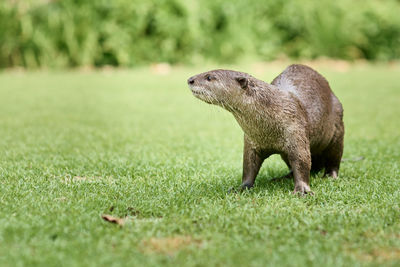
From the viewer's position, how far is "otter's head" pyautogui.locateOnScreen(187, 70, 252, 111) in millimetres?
3459

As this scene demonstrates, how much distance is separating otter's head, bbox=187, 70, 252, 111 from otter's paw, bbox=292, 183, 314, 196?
2.28 feet

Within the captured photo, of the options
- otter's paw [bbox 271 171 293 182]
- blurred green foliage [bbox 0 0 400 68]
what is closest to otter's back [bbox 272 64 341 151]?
otter's paw [bbox 271 171 293 182]

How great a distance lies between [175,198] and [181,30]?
34.6 feet

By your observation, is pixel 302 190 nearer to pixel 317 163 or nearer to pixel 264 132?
pixel 264 132

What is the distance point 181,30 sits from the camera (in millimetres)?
13422

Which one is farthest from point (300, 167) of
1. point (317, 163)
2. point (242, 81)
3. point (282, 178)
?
point (317, 163)

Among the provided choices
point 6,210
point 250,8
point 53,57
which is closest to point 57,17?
point 53,57

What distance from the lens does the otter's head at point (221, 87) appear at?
3459 mm

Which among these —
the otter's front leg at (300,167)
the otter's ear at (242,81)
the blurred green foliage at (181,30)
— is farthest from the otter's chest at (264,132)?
the blurred green foliage at (181,30)

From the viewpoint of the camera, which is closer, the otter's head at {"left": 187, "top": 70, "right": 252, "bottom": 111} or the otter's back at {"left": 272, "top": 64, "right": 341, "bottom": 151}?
the otter's head at {"left": 187, "top": 70, "right": 252, "bottom": 111}

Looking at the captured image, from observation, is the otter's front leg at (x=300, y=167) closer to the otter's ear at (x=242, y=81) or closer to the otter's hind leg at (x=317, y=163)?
the otter's ear at (x=242, y=81)

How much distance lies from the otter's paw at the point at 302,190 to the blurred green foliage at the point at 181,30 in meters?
10.1

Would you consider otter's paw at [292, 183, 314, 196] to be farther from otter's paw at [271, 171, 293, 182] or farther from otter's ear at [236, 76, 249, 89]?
otter's ear at [236, 76, 249, 89]

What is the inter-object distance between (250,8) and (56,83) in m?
5.64
